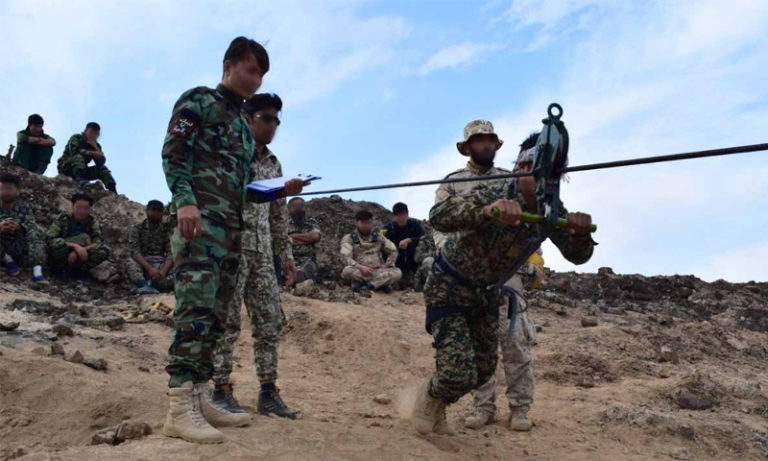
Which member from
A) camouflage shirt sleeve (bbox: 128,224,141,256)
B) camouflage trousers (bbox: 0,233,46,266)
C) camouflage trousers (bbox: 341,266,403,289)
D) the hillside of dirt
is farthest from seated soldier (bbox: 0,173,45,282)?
camouflage trousers (bbox: 341,266,403,289)

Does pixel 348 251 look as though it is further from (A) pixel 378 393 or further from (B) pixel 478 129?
(B) pixel 478 129

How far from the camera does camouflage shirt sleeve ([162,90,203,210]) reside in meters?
3.40

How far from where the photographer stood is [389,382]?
22.3 feet

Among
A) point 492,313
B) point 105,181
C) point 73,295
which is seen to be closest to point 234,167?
point 492,313

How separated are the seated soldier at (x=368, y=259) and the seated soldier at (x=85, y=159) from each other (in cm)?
650

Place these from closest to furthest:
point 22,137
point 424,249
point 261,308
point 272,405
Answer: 1. point 272,405
2. point 261,308
3. point 424,249
4. point 22,137

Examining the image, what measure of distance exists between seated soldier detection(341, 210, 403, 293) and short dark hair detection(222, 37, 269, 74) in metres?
6.88

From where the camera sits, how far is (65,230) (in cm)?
1027

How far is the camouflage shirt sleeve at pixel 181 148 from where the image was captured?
340 cm

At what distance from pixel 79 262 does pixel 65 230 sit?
1.81 ft

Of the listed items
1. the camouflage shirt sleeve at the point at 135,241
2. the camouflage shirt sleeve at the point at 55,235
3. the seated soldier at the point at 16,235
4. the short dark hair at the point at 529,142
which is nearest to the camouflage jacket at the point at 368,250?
the camouflage shirt sleeve at the point at 135,241

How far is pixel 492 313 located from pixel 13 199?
27.8 feet

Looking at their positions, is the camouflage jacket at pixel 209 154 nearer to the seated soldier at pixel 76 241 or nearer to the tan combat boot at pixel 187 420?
the tan combat boot at pixel 187 420

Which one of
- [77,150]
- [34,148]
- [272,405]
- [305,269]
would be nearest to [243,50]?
[272,405]
